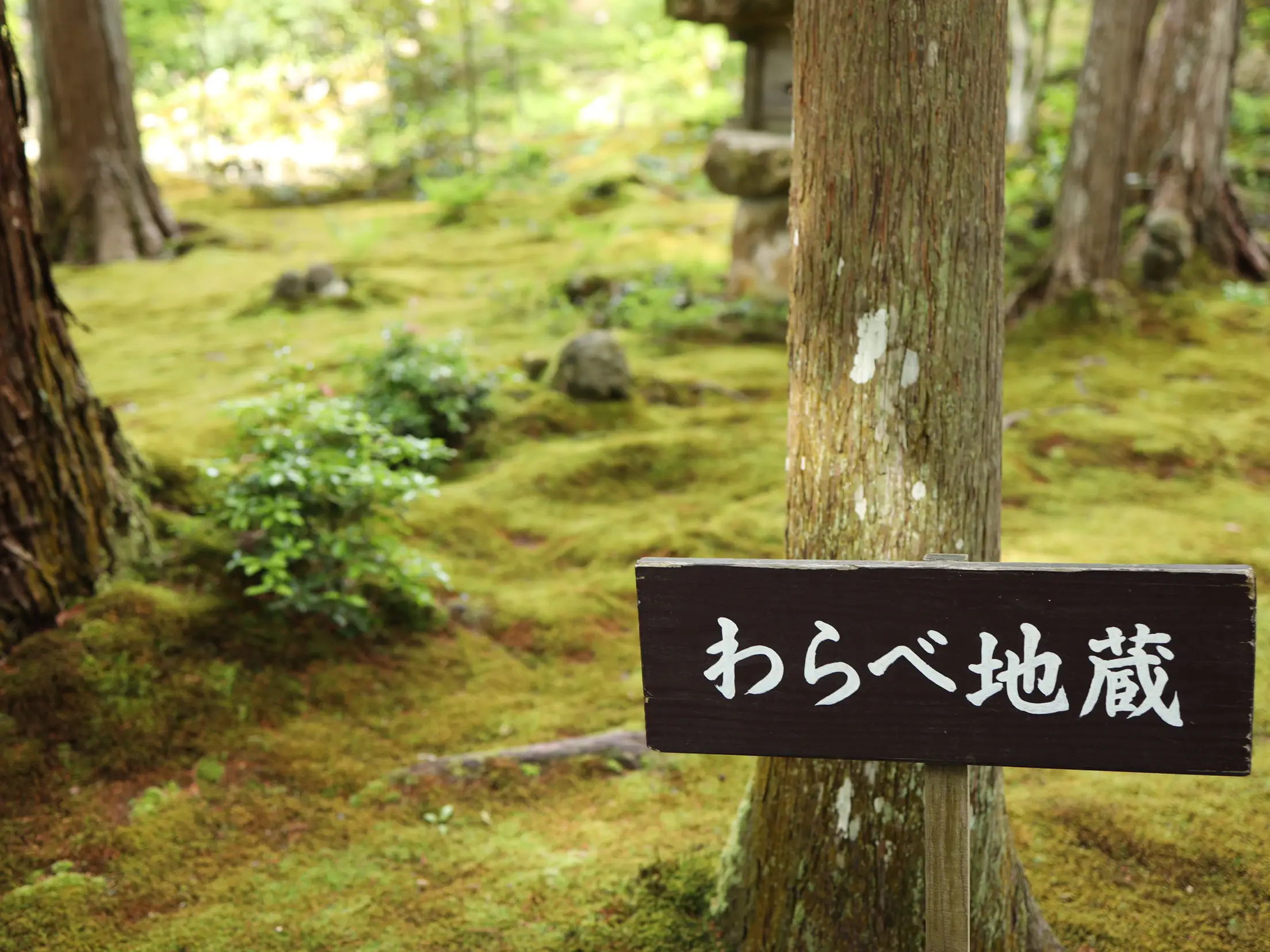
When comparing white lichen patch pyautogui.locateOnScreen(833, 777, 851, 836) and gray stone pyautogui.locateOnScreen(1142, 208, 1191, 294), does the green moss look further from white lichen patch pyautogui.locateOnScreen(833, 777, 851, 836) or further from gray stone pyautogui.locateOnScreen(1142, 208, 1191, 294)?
gray stone pyautogui.locateOnScreen(1142, 208, 1191, 294)

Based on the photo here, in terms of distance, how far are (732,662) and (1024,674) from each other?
0.49 m

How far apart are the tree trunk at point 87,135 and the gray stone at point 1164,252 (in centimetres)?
1006

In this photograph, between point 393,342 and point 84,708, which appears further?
point 393,342

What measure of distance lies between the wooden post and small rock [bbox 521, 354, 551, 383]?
5.65 metres

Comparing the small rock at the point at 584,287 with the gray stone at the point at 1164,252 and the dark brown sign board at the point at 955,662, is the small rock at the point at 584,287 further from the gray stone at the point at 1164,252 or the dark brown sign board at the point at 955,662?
the dark brown sign board at the point at 955,662

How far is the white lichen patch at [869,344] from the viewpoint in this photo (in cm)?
218

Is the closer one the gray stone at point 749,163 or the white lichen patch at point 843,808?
the white lichen patch at point 843,808

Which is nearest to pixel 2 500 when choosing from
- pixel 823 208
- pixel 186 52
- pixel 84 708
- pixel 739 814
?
pixel 84 708

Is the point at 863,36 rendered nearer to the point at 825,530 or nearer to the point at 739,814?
the point at 825,530

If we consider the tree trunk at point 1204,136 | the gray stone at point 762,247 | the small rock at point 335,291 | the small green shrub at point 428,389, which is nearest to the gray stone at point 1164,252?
the tree trunk at point 1204,136

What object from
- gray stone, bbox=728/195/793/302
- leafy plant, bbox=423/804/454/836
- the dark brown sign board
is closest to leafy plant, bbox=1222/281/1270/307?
gray stone, bbox=728/195/793/302

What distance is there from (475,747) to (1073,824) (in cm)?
203

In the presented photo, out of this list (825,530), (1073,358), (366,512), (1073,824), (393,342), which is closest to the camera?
(825,530)

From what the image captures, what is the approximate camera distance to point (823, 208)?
2.22 m
